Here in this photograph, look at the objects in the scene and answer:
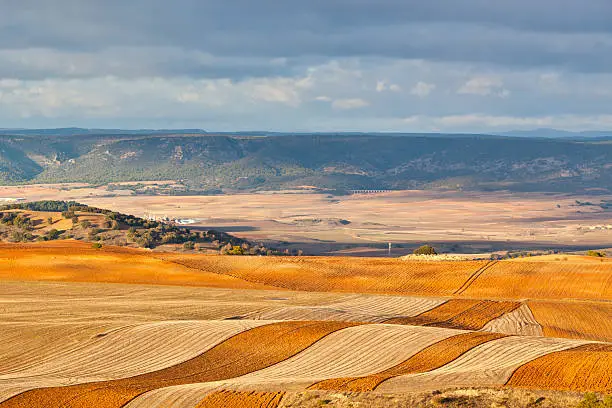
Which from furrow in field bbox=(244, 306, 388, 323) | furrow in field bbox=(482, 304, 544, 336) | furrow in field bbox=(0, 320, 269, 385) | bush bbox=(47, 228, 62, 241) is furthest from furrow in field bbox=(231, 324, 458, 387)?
bush bbox=(47, 228, 62, 241)

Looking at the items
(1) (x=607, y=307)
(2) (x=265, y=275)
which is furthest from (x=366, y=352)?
(2) (x=265, y=275)

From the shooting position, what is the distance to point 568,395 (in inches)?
1318

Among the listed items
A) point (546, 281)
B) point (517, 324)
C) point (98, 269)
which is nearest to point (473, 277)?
point (546, 281)

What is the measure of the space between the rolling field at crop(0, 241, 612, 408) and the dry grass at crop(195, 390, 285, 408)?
0.10 metres

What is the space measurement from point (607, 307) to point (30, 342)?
36424 millimetres

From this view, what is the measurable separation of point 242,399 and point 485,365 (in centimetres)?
1265

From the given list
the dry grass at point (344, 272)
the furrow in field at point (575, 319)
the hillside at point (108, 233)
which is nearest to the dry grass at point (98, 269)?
the dry grass at point (344, 272)

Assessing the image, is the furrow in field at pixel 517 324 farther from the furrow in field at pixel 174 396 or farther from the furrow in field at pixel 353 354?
the furrow in field at pixel 174 396

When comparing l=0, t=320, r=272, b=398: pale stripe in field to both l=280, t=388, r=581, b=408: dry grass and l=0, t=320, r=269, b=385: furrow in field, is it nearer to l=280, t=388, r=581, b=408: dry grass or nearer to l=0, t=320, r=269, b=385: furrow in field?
l=0, t=320, r=269, b=385: furrow in field

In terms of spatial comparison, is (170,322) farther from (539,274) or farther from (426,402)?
(539,274)

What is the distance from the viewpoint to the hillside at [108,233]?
11600 cm

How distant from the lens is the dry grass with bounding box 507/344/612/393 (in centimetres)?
3675

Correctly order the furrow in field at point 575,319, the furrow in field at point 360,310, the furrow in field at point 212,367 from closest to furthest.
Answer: the furrow in field at point 212,367, the furrow in field at point 575,319, the furrow in field at point 360,310

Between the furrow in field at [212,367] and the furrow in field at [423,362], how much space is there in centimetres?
572
